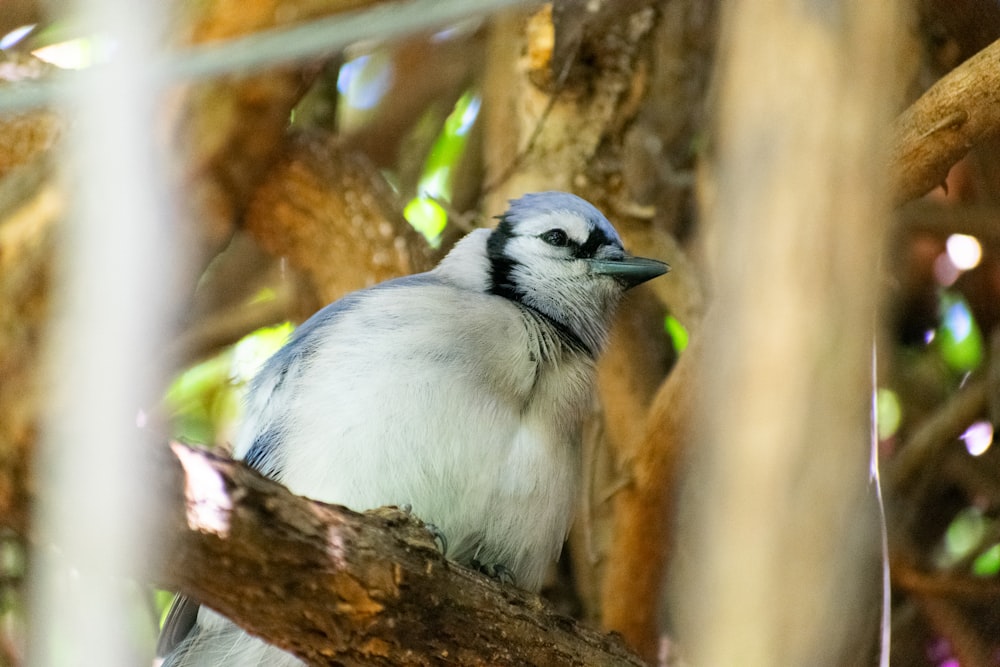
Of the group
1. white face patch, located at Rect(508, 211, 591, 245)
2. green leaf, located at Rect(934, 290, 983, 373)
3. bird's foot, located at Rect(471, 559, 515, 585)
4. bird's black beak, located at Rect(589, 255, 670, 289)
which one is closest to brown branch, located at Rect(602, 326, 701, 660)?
bird's black beak, located at Rect(589, 255, 670, 289)

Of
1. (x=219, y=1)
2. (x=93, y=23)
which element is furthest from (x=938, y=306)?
(x=93, y=23)

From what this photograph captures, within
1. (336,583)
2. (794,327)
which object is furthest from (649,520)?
(794,327)

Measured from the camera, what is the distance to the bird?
7.48ft

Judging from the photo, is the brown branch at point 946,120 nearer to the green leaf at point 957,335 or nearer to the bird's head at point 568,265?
the bird's head at point 568,265

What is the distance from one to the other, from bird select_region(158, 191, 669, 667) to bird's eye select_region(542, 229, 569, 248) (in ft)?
0.84

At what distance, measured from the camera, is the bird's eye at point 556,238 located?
287cm

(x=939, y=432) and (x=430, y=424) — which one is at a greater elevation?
(x=430, y=424)

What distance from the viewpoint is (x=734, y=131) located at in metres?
0.91

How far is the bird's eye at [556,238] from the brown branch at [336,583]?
43.3 inches

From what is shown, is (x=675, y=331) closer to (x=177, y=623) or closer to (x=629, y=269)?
(x=629, y=269)

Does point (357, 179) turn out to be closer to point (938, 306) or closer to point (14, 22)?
point (14, 22)

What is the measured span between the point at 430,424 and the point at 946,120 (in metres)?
1.28

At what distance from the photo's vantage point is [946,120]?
242cm

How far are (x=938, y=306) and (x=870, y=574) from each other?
10.6 feet
